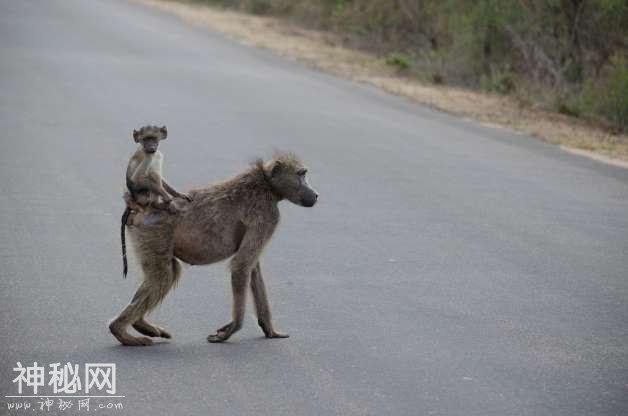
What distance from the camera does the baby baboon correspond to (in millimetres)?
7023

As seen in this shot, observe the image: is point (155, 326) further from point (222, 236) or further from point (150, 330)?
point (222, 236)

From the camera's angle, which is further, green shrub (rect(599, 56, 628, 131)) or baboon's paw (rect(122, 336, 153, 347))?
green shrub (rect(599, 56, 628, 131))

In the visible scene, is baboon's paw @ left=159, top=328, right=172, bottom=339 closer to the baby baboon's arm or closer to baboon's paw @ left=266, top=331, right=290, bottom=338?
baboon's paw @ left=266, top=331, right=290, bottom=338

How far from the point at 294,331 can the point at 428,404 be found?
63.5 inches

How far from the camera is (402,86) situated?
22734 millimetres

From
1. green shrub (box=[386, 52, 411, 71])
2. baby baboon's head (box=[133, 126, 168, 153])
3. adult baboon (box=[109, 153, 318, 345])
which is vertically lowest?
green shrub (box=[386, 52, 411, 71])

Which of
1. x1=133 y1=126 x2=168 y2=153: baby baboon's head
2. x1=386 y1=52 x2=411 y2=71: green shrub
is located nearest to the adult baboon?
x1=133 y1=126 x2=168 y2=153: baby baboon's head

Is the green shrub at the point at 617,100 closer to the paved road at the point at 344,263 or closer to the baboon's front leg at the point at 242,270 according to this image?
the paved road at the point at 344,263

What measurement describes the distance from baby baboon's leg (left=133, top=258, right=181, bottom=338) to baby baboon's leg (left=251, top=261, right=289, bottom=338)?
0.50 metres

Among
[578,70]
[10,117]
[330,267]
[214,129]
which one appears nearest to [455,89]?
[578,70]

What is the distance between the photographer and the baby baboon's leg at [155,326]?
7336mm

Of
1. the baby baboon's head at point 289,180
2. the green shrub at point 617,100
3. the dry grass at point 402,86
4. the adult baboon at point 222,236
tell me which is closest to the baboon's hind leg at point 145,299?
the adult baboon at point 222,236

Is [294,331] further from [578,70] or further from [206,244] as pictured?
[578,70]

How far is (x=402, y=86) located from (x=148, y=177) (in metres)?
16.0
